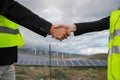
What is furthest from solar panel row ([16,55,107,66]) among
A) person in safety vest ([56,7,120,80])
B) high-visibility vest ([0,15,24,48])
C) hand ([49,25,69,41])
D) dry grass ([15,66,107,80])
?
person in safety vest ([56,7,120,80])

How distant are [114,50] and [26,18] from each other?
1258 mm

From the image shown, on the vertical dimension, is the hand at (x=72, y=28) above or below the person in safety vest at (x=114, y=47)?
above

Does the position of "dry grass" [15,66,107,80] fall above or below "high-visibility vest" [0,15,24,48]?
below

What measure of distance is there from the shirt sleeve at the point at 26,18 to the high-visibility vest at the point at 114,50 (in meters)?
0.92

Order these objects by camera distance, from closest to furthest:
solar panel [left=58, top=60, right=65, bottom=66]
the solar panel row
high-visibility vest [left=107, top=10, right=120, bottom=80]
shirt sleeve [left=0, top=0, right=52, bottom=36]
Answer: high-visibility vest [left=107, top=10, right=120, bottom=80] < shirt sleeve [left=0, top=0, right=52, bottom=36] < the solar panel row < solar panel [left=58, top=60, right=65, bottom=66]

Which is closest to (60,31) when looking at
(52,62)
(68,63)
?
(52,62)

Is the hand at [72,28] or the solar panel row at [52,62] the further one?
the solar panel row at [52,62]

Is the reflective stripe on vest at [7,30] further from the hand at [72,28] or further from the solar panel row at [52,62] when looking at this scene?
the solar panel row at [52,62]

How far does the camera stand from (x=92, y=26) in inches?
193

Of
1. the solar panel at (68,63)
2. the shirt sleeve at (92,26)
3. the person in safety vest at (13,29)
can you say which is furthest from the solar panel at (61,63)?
the shirt sleeve at (92,26)

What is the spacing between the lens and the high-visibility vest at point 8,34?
5266 mm

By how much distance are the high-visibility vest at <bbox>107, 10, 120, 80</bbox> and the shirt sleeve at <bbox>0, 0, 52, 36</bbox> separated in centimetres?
92

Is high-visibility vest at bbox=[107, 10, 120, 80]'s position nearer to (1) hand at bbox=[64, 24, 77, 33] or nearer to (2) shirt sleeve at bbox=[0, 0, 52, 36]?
(1) hand at bbox=[64, 24, 77, 33]

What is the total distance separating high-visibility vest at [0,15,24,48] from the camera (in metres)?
5.27
